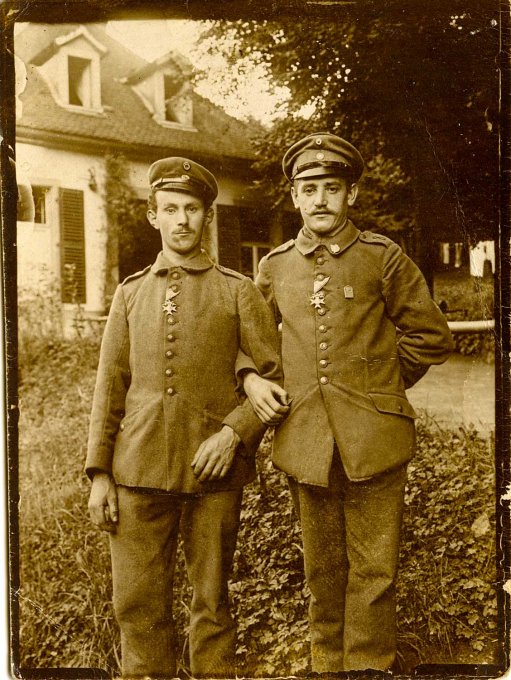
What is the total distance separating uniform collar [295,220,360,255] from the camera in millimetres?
2273

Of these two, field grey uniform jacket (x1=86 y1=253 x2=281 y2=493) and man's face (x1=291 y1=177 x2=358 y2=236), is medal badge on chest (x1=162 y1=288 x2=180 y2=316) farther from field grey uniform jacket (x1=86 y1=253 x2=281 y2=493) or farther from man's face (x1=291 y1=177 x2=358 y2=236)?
man's face (x1=291 y1=177 x2=358 y2=236)

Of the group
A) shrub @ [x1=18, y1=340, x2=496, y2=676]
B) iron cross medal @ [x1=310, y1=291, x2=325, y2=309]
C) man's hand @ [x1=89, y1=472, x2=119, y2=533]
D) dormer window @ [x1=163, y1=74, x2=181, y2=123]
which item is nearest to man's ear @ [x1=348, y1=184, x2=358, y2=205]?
iron cross medal @ [x1=310, y1=291, x2=325, y2=309]

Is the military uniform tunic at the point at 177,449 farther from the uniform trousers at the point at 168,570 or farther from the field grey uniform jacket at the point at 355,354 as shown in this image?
the field grey uniform jacket at the point at 355,354

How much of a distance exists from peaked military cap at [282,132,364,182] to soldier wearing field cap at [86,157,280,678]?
0.35 m

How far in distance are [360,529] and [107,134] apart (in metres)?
1.87

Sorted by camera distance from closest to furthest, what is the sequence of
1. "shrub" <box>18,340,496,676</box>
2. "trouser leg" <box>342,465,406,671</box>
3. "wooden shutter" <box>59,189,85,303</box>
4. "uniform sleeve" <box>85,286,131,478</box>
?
"trouser leg" <box>342,465,406,671</box> < "uniform sleeve" <box>85,286,131,478</box> < "shrub" <box>18,340,496,676</box> < "wooden shutter" <box>59,189,85,303</box>

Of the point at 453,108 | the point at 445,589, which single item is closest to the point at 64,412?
the point at 445,589

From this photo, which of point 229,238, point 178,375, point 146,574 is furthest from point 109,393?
point 229,238

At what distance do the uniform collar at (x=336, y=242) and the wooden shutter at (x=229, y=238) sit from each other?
32 cm

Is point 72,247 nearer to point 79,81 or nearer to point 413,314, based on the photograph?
point 79,81

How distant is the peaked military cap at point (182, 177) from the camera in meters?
2.29

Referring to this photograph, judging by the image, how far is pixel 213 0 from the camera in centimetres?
251

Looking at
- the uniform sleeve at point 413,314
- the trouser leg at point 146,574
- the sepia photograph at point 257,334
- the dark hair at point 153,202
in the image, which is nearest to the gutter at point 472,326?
the sepia photograph at point 257,334

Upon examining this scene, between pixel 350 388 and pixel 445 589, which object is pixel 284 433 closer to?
pixel 350 388
